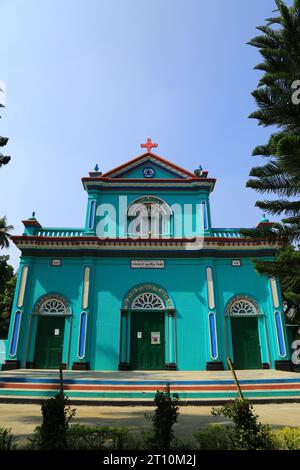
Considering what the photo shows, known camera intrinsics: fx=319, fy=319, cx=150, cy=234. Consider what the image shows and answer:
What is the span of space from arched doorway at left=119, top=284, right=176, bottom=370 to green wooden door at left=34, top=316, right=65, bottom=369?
10.0 ft

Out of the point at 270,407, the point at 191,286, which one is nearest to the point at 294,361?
the point at 191,286

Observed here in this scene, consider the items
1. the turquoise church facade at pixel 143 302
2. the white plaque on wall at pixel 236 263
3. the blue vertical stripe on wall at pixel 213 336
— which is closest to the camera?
the blue vertical stripe on wall at pixel 213 336

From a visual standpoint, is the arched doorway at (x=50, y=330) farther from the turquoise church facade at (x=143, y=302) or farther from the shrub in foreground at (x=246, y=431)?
the shrub in foreground at (x=246, y=431)

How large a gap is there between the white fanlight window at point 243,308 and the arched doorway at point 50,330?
26.6 feet

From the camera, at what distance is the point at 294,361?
48.4ft

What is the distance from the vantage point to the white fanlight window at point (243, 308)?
15484mm

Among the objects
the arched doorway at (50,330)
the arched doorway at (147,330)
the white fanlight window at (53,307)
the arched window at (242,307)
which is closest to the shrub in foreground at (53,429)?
the arched doorway at (147,330)

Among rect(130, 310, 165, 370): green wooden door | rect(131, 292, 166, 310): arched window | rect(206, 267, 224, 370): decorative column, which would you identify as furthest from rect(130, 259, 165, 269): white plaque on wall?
rect(206, 267, 224, 370): decorative column

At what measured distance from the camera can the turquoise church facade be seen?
14.8 metres

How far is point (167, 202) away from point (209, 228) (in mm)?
2813

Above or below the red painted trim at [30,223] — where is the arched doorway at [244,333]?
below

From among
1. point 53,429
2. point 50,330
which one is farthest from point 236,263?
point 53,429

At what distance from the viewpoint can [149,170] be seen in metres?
18.9

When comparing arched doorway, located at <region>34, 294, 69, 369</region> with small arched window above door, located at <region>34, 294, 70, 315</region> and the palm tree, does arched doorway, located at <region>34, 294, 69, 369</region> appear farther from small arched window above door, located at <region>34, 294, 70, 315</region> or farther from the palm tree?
A: the palm tree
